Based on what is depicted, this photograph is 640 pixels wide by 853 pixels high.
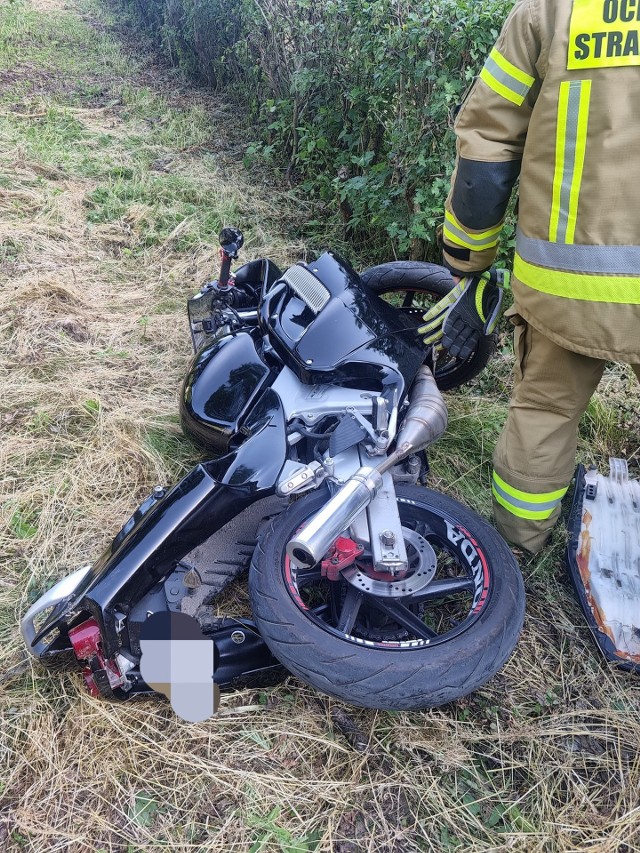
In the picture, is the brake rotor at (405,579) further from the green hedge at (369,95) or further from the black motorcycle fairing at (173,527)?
the green hedge at (369,95)

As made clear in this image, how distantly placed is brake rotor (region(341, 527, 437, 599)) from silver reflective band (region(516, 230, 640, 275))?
1012mm

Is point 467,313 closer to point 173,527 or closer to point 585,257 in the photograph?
point 585,257

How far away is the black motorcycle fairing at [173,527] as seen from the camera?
1904 millimetres

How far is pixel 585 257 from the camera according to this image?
2021mm

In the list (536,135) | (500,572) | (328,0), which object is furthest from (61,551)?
(328,0)

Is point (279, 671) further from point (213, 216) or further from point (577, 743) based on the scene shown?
point (213, 216)

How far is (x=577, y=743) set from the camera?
6.72 ft

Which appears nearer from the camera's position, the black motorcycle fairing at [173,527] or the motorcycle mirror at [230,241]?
the black motorcycle fairing at [173,527]

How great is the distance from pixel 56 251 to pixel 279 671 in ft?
12.2

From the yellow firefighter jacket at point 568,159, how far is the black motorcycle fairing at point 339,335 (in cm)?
51

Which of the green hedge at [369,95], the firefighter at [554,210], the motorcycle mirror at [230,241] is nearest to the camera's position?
the firefighter at [554,210]

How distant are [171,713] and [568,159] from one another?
2092 millimetres

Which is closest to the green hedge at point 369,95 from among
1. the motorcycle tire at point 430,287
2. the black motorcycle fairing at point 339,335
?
the motorcycle tire at point 430,287

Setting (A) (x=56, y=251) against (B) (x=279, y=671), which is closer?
(B) (x=279, y=671)
